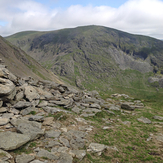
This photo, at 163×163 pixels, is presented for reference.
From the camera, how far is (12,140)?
10.4m

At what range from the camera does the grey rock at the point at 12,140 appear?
385 inches

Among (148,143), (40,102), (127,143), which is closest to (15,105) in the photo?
(40,102)

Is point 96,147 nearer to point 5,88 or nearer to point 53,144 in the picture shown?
point 53,144

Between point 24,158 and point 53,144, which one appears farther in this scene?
point 53,144

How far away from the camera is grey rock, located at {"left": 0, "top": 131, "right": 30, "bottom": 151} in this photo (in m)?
9.77

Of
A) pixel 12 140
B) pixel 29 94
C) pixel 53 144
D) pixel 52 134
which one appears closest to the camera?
pixel 12 140

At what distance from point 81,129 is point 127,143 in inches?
240

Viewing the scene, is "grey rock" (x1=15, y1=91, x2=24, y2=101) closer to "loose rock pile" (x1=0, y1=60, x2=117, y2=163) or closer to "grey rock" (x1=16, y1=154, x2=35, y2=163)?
"loose rock pile" (x1=0, y1=60, x2=117, y2=163)

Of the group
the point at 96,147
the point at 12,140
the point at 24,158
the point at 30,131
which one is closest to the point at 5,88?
the point at 30,131

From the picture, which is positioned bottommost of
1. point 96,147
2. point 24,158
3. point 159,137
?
point 159,137

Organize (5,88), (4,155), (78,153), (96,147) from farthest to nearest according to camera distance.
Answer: (5,88) < (96,147) < (78,153) < (4,155)

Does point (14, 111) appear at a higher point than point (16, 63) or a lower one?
lower

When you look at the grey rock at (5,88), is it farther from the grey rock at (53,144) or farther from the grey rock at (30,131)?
the grey rock at (53,144)

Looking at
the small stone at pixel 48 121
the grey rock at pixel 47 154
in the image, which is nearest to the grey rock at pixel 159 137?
the grey rock at pixel 47 154
